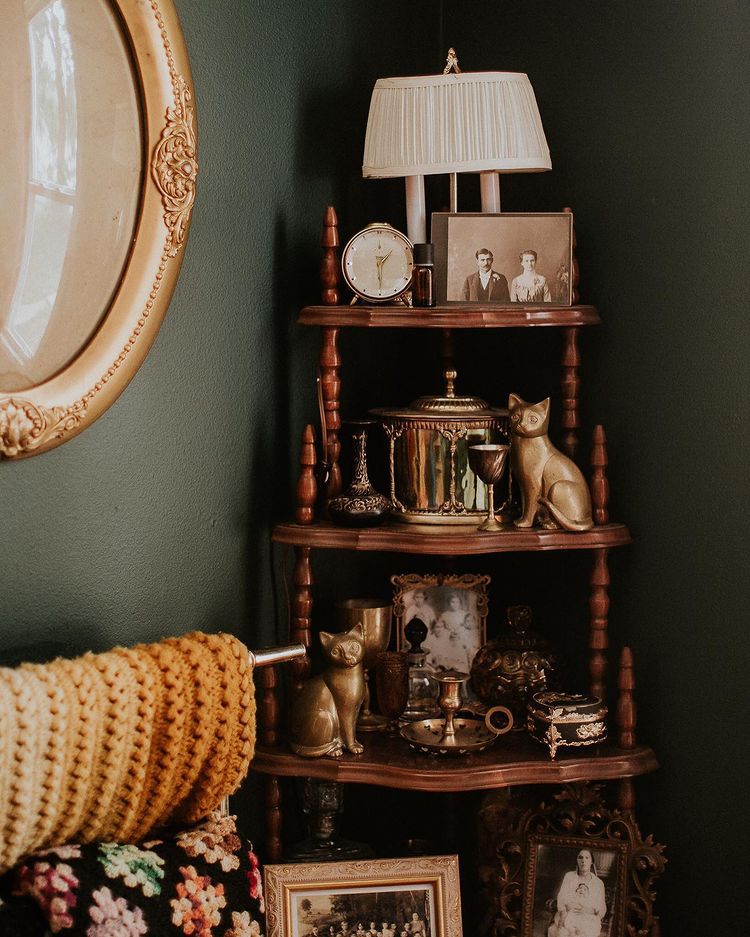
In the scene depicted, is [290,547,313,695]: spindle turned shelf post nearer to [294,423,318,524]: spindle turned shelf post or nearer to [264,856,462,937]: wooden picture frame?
[294,423,318,524]: spindle turned shelf post

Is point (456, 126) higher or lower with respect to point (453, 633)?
higher

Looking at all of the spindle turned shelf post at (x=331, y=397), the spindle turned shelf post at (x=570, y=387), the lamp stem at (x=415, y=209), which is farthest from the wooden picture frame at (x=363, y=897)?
the lamp stem at (x=415, y=209)

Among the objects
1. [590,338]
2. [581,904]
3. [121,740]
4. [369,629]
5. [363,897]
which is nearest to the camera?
[121,740]

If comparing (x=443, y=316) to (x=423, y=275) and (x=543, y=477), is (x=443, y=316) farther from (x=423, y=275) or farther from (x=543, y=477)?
(x=543, y=477)

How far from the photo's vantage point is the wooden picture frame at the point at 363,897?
2039 mm

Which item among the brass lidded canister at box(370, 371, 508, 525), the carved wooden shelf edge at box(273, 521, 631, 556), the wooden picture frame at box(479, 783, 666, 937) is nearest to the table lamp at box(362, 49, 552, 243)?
the brass lidded canister at box(370, 371, 508, 525)

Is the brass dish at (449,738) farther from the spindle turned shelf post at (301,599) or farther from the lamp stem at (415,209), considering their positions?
the lamp stem at (415,209)

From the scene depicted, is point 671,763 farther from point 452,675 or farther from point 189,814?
point 189,814

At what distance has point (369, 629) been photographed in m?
2.28

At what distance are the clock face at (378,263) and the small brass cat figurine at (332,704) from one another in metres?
0.61

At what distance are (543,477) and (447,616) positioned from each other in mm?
371

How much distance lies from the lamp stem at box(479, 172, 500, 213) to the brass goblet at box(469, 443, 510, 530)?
18.0 inches

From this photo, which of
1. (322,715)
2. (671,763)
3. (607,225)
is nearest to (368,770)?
(322,715)

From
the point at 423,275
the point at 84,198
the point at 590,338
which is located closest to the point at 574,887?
the point at 590,338
